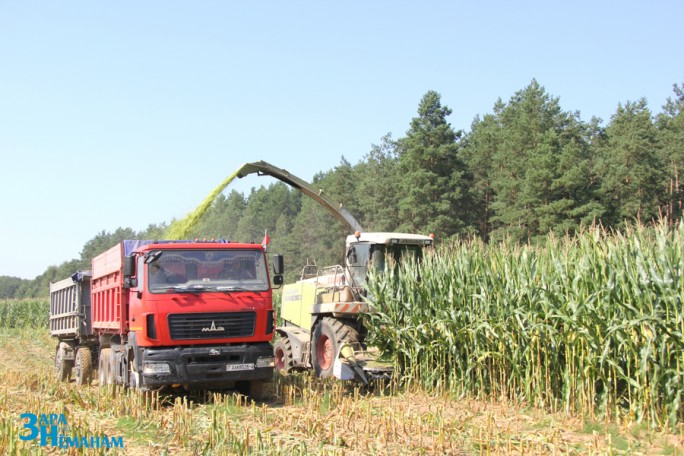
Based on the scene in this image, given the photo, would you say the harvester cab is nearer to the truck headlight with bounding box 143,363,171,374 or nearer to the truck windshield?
the truck windshield

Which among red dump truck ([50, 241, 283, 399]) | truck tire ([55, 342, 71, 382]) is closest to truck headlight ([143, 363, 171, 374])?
red dump truck ([50, 241, 283, 399])

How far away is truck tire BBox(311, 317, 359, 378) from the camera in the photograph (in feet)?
43.1

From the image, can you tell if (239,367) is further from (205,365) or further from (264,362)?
(205,365)

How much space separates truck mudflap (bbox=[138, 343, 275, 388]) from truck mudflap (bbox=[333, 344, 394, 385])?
142cm

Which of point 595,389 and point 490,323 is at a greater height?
point 490,323

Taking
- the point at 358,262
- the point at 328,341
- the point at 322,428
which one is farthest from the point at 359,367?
the point at 322,428

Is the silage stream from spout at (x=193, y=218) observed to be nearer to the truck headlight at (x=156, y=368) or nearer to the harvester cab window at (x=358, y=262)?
the harvester cab window at (x=358, y=262)

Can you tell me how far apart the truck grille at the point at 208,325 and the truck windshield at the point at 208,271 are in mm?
429

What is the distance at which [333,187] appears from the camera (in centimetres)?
7406

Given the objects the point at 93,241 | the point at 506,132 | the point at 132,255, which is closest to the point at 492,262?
the point at 132,255

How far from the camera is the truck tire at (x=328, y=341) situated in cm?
1312

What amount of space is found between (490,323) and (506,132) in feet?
136

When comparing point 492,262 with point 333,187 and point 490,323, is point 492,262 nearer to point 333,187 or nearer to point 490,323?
point 490,323

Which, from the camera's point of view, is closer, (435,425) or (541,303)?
(435,425)
